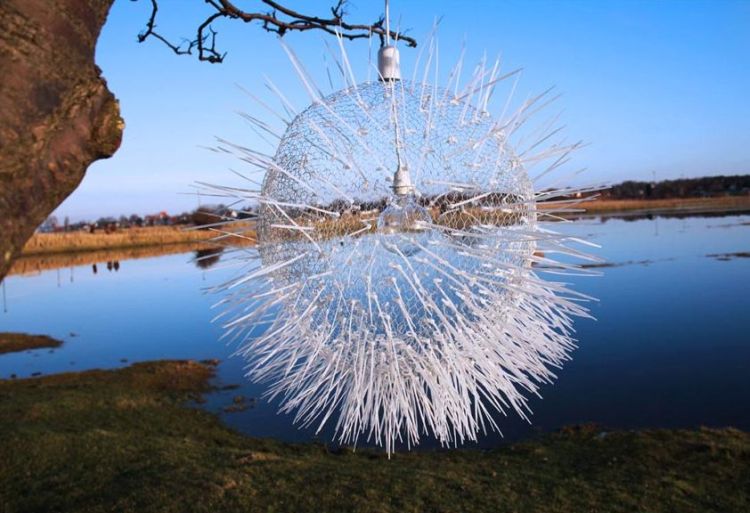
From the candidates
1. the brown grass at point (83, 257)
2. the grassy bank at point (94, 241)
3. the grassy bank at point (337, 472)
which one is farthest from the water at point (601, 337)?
the grassy bank at point (94, 241)

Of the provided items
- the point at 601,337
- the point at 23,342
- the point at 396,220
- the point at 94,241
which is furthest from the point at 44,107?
the point at 94,241

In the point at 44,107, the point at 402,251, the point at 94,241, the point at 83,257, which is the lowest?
the point at 83,257

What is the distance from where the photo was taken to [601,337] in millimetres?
10086

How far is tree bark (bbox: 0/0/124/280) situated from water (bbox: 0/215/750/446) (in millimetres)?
512

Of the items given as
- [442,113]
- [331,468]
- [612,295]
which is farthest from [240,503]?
[612,295]

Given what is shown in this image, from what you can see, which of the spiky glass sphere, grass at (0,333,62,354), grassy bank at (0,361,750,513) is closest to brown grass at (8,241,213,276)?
grass at (0,333,62,354)

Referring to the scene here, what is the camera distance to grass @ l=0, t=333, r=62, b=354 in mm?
12391

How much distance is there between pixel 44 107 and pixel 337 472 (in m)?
3.92

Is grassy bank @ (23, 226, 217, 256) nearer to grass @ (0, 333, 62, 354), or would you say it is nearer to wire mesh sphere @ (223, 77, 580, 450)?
grass @ (0, 333, 62, 354)

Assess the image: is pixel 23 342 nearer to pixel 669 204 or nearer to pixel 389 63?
pixel 389 63

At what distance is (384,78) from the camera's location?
1.77 m

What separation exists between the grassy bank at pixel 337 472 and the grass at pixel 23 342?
633cm

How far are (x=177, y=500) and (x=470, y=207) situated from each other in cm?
306

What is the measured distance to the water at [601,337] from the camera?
7102 mm
